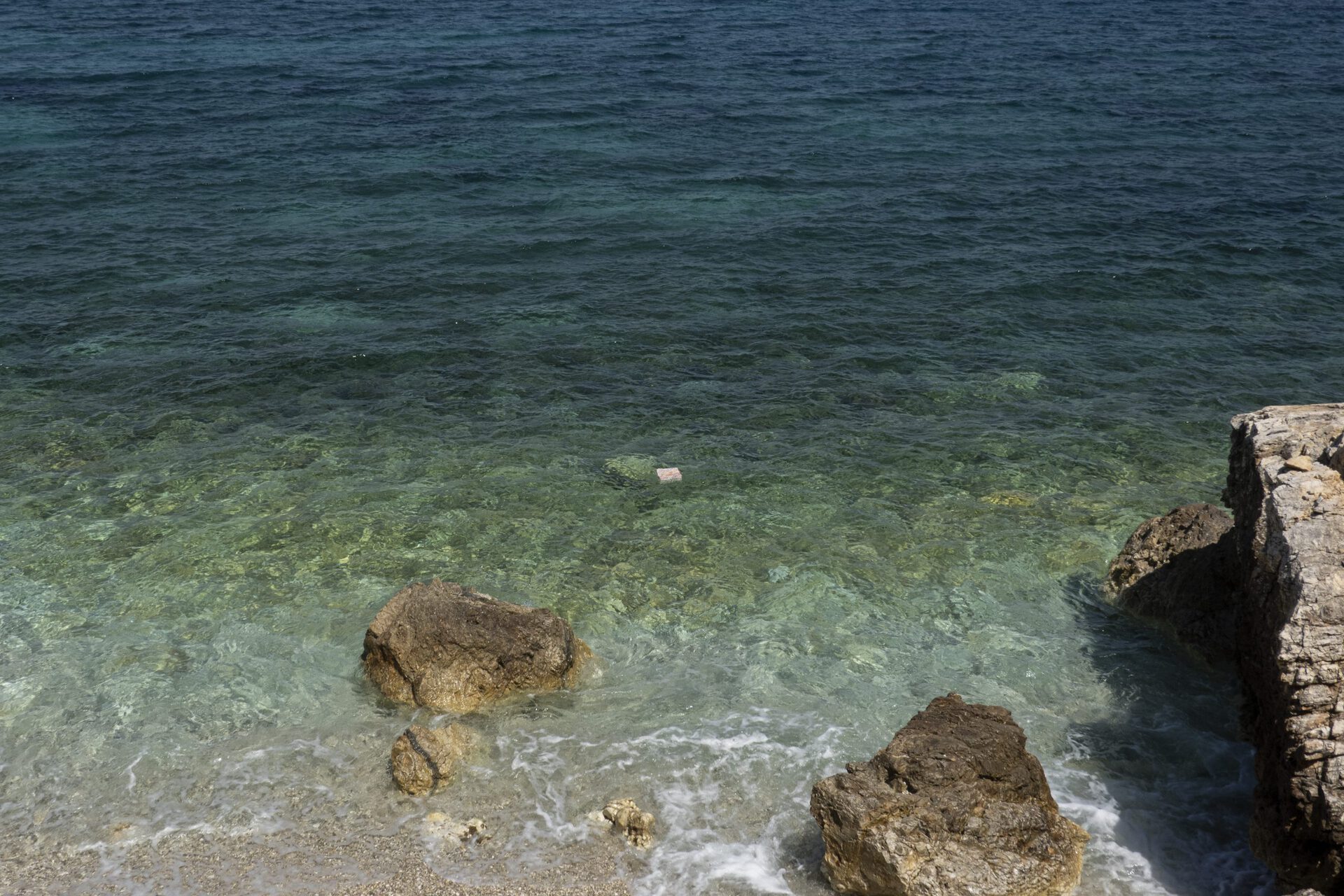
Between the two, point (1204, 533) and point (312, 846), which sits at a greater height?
point (1204, 533)

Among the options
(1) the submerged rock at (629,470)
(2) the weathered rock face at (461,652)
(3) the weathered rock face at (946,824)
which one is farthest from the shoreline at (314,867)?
(1) the submerged rock at (629,470)

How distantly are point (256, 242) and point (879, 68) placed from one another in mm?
20370

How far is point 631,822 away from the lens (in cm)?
916

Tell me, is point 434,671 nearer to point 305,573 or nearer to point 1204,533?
point 305,573

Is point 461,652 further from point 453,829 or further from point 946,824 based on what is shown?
point 946,824

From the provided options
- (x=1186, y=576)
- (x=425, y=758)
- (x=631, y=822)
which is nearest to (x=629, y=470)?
(x=425, y=758)

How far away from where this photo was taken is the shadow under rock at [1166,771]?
8.84 m

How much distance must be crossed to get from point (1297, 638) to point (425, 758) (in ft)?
21.5

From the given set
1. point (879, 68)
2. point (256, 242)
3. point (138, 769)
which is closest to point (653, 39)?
point (879, 68)

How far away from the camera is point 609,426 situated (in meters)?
16.2

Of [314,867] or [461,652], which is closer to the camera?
[314,867]

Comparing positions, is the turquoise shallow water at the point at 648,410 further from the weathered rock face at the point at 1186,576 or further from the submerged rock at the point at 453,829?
the weathered rock face at the point at 1186,576

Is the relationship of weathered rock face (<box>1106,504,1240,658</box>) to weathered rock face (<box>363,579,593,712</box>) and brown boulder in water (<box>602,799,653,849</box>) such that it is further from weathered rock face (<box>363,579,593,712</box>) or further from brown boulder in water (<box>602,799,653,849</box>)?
weathered rock face (<box>363,579,593,712</box>)

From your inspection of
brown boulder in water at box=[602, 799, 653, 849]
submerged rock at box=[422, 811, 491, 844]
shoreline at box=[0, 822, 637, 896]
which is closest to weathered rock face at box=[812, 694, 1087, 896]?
brown boulder in water at box=[602, 799, 653, 849]
